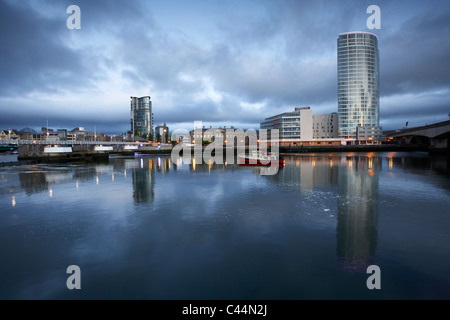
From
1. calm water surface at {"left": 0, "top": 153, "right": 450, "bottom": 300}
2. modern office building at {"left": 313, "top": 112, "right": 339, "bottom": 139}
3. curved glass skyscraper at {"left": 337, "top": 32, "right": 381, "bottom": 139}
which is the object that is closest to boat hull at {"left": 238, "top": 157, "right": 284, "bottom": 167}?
calm water surface at {"left": 0, "top": 153, "right": 450, "bottom": 300}

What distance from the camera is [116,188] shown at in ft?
91.4

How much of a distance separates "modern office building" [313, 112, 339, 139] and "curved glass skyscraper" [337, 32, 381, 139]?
12.8 feet

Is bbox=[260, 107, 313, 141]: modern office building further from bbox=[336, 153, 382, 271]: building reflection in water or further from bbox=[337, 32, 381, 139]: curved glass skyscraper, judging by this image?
bbox=[336, 153, 382, 271]: building reflection in water

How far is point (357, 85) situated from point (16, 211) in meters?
216

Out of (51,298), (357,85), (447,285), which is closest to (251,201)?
(447,285)

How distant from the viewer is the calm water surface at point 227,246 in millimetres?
8586

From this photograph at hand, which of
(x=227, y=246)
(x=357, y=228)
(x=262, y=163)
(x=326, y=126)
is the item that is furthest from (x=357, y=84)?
(x=227, y=246)

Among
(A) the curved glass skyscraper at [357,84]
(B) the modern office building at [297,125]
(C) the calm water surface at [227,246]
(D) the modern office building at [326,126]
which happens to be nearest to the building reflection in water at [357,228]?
(C) the calm water surface at [227,246]

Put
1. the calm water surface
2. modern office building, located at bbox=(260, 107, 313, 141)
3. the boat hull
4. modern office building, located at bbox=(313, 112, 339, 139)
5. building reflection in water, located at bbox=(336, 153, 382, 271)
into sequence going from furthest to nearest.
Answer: modern office building, located at bbox=(313, 112, 339, 139)
modern office building, located at bbox=(260, 107, 313, 141)
the boat hull
building reflection in water, located at bbox=(336, 153, 382, 271)
the calm water surface

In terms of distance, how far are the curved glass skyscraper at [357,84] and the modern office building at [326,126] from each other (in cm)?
391

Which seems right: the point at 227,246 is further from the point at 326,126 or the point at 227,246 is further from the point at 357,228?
the point at 326,126

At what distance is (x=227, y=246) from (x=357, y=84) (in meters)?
214

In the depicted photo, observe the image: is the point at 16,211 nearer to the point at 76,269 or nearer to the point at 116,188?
the point at 116,188

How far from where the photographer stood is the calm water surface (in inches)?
338
